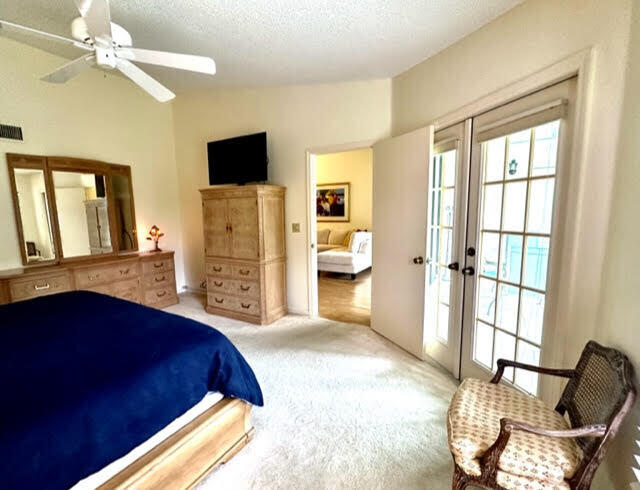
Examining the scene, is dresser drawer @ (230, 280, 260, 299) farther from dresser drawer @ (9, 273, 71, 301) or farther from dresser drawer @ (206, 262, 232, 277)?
dresser drawer @ (9, 273, 71, 301)

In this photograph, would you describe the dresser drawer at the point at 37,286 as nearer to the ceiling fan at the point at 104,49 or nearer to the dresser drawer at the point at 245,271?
the dresser drawer at the point at 245,271

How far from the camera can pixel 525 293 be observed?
1.87m

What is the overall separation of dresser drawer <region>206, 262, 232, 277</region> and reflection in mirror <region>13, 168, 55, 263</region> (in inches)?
64.6

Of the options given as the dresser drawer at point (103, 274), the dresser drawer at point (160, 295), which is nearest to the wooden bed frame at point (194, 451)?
the dresser drawer at point (103, 274)

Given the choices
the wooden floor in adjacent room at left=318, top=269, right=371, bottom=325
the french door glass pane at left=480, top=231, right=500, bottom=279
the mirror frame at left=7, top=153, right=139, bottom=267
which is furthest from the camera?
the wooden floor in adjacent room at left=318, top=269, right=371, bottom=325

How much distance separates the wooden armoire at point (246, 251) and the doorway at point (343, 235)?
1.48 ft

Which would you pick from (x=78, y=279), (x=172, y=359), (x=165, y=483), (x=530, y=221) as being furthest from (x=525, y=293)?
(x=78, y=279)

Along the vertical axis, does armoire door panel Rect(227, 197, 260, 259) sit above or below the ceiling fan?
Answer: below

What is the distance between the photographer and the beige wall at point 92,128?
2.99m

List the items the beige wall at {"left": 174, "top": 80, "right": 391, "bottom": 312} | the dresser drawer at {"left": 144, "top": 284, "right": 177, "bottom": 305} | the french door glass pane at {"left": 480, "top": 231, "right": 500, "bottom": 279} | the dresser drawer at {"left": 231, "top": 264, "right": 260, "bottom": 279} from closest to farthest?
the french door glass pane at {"left": 480, "top": 231, "right": 500, "bottom": 279} < the beige wall at {"left": 174, "top": 80, "right": 391, "bottom": 312} < the dresser drawer at {"left": 231, "top": 264, "right": 260, "bottom": 279} < the dresser drawer at {"left": 144, "top": 284, "right": 177, "bottom": 305}

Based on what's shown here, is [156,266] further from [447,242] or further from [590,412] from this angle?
[590,412]

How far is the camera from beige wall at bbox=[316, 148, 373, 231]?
22.0 feet

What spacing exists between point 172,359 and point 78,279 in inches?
104

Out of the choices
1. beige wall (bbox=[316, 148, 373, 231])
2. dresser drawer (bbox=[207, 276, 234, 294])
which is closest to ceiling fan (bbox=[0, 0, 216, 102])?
dresser drawer (bbox=[207, 276, 234, 294])
